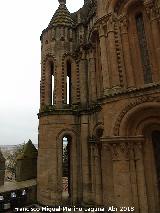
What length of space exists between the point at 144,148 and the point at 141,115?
1611 mm

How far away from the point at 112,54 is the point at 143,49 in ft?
5.52

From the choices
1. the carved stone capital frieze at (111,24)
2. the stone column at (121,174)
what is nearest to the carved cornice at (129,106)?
the stone column at (121,174)

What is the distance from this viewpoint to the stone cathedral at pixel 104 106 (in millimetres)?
10352

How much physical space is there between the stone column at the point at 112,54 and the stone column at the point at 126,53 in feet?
1.77

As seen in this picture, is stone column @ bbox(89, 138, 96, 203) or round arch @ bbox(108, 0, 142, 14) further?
stone column @ bbox(89, 138, 96, 203)

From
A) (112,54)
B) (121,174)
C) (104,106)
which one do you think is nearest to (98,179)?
(121,174)

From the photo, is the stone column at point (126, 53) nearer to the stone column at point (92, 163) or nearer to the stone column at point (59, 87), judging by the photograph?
the stone column at point (92, 163)

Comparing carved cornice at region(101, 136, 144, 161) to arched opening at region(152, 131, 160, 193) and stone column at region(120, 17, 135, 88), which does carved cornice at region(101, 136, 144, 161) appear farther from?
stone column at region(120, 17, 135, 88)

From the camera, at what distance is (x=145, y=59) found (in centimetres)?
1185

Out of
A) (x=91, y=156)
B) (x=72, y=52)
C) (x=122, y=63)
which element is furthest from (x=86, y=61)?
(x=91, y=156)

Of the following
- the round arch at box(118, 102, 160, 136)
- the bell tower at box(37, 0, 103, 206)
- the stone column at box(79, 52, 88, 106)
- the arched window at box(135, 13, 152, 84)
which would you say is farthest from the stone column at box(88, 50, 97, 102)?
the round arch at box(118, 102, 160, 136)

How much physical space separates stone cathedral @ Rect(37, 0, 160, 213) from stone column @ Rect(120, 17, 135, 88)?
5 centimetres

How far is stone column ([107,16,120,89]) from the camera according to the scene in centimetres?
1156

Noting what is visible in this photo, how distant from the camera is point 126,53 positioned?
1205 cm
